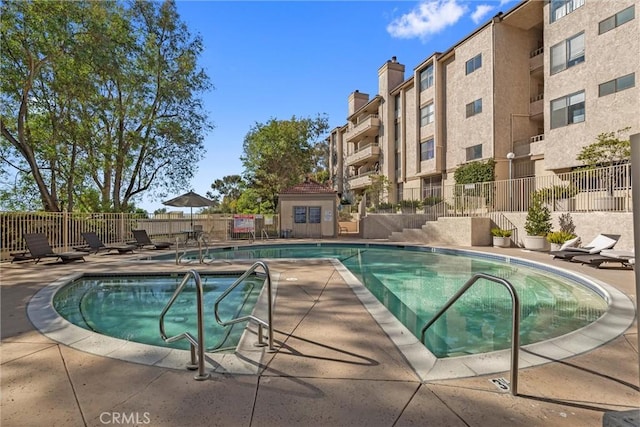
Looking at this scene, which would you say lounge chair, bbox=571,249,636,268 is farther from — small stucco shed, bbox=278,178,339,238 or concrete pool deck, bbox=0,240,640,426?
small stucco shed, bbox=278,178,339,238

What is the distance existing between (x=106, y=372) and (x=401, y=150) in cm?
2929

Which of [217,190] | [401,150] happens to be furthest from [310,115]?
[217,190]

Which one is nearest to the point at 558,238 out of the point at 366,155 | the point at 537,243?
the point at 537,243

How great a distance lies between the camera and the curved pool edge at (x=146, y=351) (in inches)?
124

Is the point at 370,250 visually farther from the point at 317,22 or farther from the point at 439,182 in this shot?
the point at 439,182

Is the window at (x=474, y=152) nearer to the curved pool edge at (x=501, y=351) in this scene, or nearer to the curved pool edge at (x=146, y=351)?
the curved pool edge at (x=501, y=351)

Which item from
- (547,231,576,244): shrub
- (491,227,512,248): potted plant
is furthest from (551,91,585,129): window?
(547,231,576,244): shrub

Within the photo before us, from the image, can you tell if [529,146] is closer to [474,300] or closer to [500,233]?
[500,233]

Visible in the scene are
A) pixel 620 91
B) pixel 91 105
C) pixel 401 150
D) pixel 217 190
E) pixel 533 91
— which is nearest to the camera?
pixel 620 91

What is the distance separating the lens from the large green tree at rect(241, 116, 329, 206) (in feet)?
97.8

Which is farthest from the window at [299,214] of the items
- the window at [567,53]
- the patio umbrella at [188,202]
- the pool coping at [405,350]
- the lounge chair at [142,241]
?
the window at [567,53]

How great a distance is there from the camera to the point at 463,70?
23125 mm

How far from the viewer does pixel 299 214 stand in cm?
2070

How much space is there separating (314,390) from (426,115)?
27.4 m
